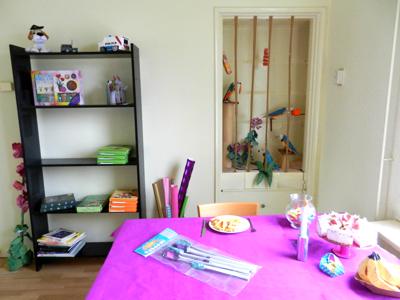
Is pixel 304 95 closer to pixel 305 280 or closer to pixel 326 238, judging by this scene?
pixel 326 238

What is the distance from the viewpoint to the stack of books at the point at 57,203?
2547mm

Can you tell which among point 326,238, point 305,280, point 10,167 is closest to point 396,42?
point 326,238

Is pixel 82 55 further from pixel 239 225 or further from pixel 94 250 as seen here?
pixel 239 225

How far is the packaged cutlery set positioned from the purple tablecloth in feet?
0.09

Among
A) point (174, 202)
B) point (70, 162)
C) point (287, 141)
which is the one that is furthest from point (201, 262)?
point (287, 141)

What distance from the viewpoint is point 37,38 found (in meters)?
2.30

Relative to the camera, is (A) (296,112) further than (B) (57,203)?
Yes

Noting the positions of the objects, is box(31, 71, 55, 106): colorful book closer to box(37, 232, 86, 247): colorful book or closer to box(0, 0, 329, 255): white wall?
box(0, 0, 329, 255): white wall

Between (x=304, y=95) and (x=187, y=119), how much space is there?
125cm

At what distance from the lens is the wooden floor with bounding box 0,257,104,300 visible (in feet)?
7.58

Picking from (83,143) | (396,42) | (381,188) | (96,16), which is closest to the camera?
A: (396,42)

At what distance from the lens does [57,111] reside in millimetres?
2633

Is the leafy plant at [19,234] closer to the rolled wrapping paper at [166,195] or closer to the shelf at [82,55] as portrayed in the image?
the shelf at [82,55]

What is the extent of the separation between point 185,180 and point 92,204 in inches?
31.8
